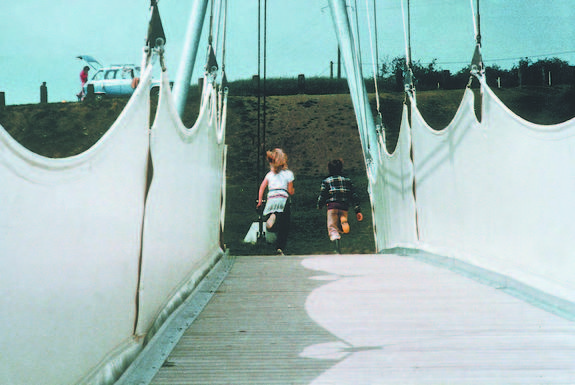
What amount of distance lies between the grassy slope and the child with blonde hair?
17669 millimetres

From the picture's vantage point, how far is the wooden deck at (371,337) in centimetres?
301

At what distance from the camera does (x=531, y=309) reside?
4.23 m

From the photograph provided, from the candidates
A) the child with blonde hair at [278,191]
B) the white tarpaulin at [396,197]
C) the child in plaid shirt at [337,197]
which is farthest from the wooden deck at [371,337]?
the child in plaid shirt at [337,197]

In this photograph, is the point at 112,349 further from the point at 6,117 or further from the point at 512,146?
the point at 6,117

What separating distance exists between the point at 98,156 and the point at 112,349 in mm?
778

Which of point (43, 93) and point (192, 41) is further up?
point (43, 93)

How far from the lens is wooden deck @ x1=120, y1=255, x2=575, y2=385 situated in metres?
3.01

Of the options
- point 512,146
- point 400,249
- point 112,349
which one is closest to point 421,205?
point 400,249

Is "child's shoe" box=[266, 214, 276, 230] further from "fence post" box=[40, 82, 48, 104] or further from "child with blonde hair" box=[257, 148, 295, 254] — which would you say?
"fence post" box=[40, 82, 48, 104]

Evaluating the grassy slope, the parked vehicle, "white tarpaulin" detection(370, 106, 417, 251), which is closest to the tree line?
the grassy slope

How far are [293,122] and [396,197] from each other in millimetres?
26042

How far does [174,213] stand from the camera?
14.6 feet

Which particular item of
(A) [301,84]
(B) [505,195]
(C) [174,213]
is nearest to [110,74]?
(A) [301,84]

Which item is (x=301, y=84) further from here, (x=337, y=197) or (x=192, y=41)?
(x=337, y=197)
